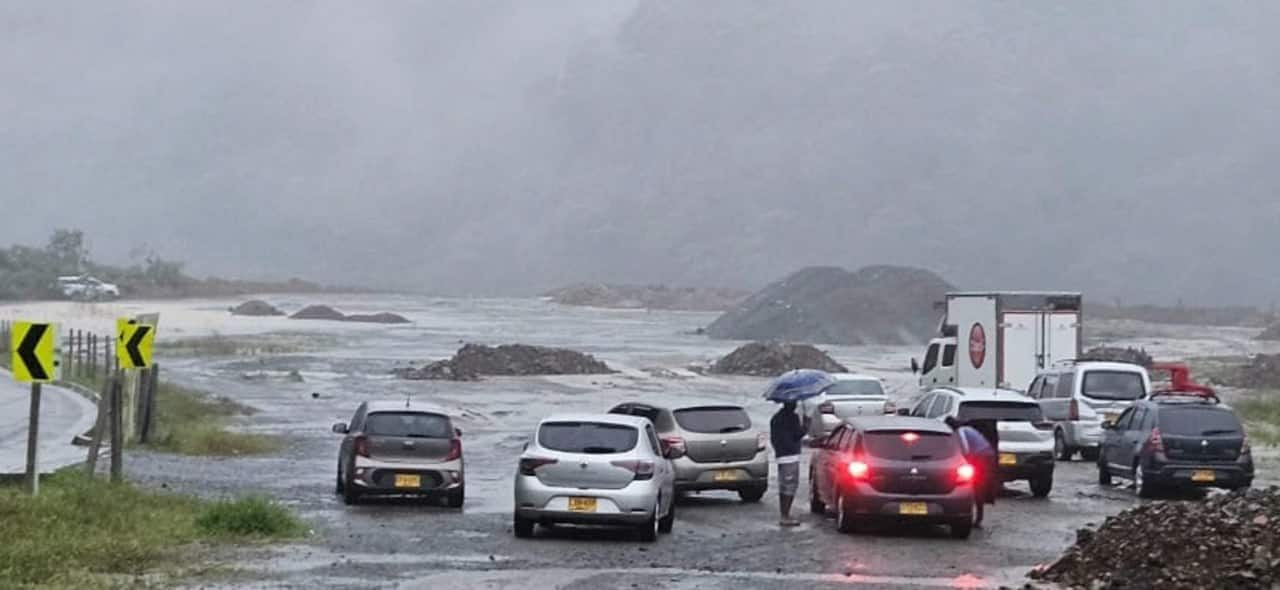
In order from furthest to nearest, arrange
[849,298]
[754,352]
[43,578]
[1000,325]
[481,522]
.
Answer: [849,298]
[754,352]
[1000,325]
[481,522]
[43,578]

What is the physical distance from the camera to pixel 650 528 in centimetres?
2111

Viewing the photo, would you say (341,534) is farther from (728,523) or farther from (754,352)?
(754,352)

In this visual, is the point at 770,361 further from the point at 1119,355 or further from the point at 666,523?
the point at 666,523

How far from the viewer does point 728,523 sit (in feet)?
78.6

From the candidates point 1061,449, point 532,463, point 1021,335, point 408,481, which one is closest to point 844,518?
point 532,463

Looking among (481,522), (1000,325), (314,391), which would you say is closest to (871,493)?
(481,522)

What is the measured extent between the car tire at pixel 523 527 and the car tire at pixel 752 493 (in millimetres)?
6186

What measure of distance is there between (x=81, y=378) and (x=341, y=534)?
4097 centimetres

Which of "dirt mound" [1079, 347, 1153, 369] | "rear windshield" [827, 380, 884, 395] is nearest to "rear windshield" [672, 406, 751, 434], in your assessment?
"rear windshield" [827, 380, 884, 395]

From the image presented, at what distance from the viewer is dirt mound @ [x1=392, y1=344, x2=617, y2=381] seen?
234ft

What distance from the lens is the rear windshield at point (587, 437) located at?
21312 mm

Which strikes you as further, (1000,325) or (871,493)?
(1000,325)

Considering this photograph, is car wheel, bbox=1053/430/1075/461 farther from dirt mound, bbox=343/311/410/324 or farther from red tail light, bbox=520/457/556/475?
dirt mound, bbox=343/311/410/324

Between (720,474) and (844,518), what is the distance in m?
4.76
